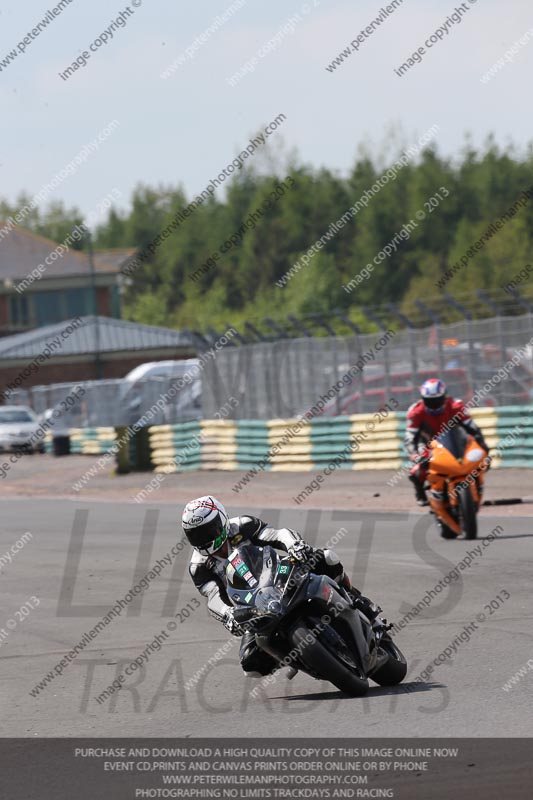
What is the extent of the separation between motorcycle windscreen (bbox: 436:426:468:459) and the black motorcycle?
6.50 meters

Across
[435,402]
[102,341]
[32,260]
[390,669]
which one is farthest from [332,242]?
[390,669]

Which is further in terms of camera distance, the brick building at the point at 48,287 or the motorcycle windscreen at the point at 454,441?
the brick building at the point at 48,287

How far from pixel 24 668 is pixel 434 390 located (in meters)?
6.20

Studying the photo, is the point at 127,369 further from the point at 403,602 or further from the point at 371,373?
the point at 403,602

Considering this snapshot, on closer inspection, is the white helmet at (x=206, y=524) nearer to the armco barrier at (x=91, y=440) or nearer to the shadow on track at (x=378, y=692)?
the shadow on track at (x=378, y=692)

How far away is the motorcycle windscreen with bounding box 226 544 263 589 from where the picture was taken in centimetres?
709

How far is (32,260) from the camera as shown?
79.4 meters

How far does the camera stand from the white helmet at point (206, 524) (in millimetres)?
7207

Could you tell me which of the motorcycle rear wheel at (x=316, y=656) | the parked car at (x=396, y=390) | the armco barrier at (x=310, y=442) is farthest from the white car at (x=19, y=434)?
the motorcycle rear wheel at (x=316, y=656)

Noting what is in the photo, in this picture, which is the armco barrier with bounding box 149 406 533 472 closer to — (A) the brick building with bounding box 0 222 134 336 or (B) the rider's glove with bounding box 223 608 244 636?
(B) the rider's glove with bounding box 223 608 244 636

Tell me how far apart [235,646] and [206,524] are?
2316 mm

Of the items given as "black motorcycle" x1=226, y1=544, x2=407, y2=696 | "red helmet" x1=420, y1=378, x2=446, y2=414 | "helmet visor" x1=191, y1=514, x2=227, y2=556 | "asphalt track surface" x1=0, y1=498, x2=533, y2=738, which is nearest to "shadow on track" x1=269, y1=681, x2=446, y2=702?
"asphalt track surface" x1=0, y1=498, x2=533, y2=738
